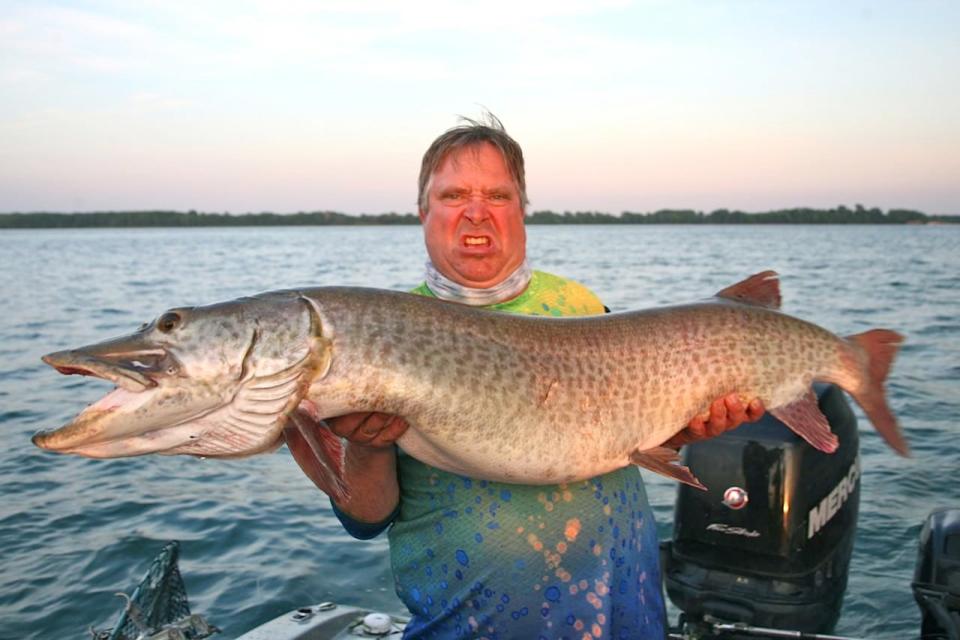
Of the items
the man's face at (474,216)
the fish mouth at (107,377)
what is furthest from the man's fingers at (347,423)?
the man's face at (474,216)

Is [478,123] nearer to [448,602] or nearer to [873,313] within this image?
[448,602]

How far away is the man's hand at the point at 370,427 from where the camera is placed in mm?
2584

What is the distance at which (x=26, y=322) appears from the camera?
768 inches

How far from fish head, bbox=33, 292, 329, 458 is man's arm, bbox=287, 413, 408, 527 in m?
0.15

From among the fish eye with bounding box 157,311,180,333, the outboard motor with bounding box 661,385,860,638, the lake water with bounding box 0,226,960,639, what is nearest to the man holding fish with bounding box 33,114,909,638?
the fish eye with bounding box 157,311,180,333

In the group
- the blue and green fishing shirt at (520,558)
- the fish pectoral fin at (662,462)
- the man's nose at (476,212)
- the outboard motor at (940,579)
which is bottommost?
the outboard motor at (940,579)

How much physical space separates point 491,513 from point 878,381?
5.75 ft

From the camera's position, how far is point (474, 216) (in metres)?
2.99

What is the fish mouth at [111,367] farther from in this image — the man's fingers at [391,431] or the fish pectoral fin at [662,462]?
the fish pectoral fin at [662,462]

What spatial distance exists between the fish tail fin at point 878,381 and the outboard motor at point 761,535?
922 millimetres

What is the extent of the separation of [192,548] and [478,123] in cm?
544

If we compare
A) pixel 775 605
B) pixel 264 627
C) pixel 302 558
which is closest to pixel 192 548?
pixel 302 558

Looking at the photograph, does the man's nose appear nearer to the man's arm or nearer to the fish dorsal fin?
the man's arm

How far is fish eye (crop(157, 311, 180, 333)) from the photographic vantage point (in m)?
2.46
